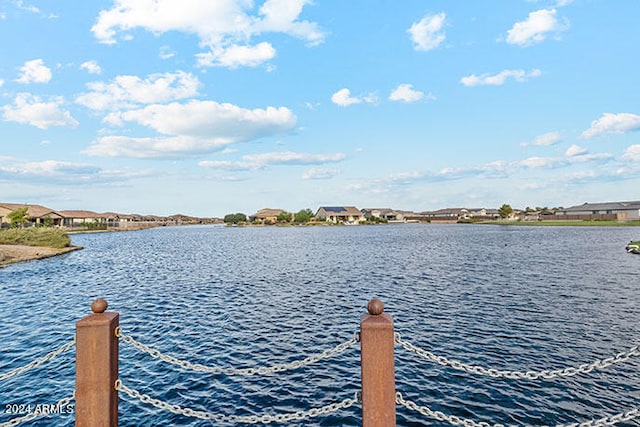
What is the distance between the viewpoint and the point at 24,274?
106 feet

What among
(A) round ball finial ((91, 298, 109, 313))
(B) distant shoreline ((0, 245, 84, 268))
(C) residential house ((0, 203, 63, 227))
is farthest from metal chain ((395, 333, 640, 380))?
(C) residential house ((0, 203, 63, 227))

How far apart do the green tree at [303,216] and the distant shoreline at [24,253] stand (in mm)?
138916

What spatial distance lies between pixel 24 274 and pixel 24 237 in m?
27.4

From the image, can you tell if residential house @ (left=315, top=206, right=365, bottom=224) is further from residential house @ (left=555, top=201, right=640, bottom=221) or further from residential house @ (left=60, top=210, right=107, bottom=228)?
residential house @ (left=60, top=210, right=107, bottom=228)

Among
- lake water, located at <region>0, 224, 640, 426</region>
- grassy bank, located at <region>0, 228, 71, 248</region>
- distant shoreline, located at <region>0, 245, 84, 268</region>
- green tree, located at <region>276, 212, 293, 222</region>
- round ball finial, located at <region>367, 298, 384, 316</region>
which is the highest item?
green tree, located at <region>276, 212, 293, 222</region>

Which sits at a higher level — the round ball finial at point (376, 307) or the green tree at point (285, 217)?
the green tree at point (285, 217)

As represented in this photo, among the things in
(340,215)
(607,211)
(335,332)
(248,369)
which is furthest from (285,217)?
(248,369)

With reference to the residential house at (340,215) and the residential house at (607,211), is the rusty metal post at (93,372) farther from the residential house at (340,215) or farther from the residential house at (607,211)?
the residential house at (340,215)

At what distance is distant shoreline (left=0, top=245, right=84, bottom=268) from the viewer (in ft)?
133

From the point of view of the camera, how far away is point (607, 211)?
133 m

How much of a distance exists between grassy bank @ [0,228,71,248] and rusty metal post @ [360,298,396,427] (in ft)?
209

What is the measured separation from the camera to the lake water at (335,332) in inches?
392

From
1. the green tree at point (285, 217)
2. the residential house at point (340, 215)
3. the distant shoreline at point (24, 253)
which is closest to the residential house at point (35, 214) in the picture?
the distant shoreline at point (24, 253)

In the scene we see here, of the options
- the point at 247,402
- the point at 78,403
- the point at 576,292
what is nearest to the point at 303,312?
the point at 247,402
